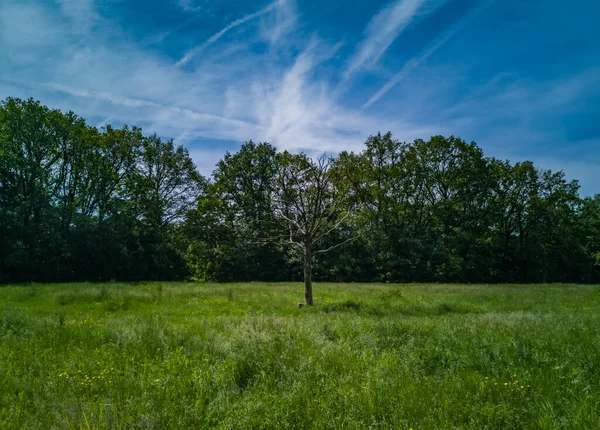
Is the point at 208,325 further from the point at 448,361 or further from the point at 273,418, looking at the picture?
Result: the point at 448,361

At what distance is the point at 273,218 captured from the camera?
34000 millimetres

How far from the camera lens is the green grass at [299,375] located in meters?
4.20

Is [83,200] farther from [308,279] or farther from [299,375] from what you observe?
[299,375]

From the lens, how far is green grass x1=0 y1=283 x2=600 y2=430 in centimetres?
420

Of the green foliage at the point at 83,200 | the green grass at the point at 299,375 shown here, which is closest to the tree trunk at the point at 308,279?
the green grass at the point at 299,375

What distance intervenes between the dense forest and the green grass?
25.6m

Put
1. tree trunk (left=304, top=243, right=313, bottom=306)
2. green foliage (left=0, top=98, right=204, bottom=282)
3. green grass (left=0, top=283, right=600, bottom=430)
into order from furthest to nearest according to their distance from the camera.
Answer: green foliage (left=0, top=98, right=204, bottom=282), tree trunk (left=304, top=243, right=313, bottom=306), green grass (left=0, top=283, right=600, bottom=430)

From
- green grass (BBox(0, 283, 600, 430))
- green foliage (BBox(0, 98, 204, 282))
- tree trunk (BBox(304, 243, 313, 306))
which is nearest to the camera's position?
green grass (BBox(0, 283, 600, 430))

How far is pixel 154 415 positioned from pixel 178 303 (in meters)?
11.9

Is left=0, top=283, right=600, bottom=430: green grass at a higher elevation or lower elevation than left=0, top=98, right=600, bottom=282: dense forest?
lower

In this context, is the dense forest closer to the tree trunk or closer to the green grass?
the tree trunk

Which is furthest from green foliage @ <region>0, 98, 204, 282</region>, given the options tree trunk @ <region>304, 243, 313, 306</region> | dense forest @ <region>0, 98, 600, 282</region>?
tree trunk @ <region>304, 243, 313, 306</region>

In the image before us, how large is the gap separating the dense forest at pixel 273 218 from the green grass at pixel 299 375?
83.9 ft

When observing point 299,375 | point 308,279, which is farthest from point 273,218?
point 299,375
